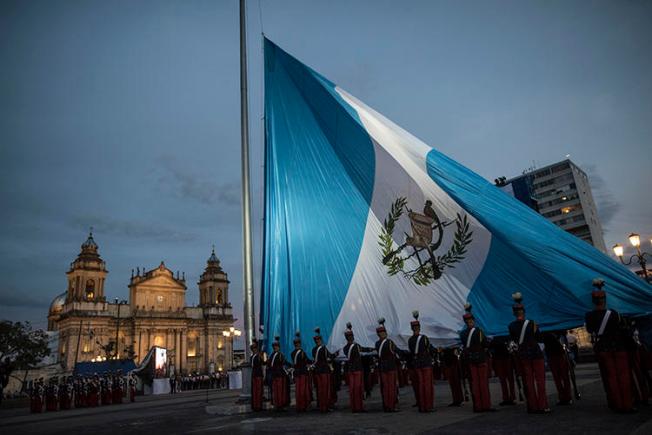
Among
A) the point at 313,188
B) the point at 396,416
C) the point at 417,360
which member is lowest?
the point at 396,416

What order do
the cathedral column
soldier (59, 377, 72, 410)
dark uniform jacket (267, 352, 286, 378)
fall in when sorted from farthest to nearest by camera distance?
the cathedral column, soldier (59, 377, 72, 410), dark uniform jacket (267, 352, 286, 378)

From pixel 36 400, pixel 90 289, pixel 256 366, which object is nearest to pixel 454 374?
pixel 256 366

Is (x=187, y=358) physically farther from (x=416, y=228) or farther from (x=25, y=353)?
(x=416, y=228)

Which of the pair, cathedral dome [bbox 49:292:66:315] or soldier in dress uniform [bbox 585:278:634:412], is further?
cathedral dome [bbox 49:292:66:315]

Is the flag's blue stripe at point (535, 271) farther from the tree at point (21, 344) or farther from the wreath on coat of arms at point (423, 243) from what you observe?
the tree at point (21, 344)

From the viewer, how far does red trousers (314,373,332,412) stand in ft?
30.5

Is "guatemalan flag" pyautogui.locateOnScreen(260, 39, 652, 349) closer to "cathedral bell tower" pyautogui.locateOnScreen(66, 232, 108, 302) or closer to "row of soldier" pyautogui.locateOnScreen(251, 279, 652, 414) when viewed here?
"row of soldier" pyautogui.locateOnScreen(251, 279, 652, 414)

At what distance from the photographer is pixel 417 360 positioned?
8039 millimetres

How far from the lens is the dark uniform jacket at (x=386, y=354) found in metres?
8.30

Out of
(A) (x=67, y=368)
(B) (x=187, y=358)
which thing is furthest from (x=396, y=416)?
(B) (x=187, y=358)

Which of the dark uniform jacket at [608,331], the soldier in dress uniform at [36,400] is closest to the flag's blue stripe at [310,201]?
the dark uniform jacket at [608,331]

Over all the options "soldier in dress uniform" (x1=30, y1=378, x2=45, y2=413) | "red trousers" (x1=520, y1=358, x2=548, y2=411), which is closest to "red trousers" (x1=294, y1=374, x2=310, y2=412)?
"red trousers" (x1=520, y1=358, x2=548, y2=411)

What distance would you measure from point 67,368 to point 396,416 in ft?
202

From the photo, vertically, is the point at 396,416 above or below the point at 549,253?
below
